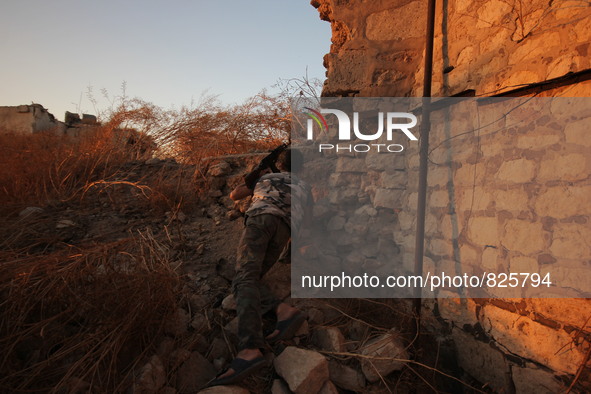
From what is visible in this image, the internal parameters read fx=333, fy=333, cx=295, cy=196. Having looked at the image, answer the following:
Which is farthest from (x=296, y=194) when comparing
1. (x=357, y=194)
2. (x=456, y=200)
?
(x=456, y=200)

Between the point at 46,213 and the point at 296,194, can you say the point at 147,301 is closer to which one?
the point at 296,194

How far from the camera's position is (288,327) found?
7.86 feet

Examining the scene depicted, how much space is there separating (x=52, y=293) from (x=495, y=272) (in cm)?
278

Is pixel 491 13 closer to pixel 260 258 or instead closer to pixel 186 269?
pixel 260 258

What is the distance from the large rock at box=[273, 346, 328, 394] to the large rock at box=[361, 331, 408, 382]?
1.11ft

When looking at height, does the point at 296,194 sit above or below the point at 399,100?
below

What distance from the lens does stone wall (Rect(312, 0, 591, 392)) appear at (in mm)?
1773

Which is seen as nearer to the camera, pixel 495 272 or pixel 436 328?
pixel 495 272

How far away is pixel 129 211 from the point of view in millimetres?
3973

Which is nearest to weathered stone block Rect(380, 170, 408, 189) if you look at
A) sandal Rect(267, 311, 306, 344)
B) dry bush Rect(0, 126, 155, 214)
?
→ sandal Rect(267, 311, 306, 344)

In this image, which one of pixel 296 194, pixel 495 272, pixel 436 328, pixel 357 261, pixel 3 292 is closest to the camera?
pixel 3 292

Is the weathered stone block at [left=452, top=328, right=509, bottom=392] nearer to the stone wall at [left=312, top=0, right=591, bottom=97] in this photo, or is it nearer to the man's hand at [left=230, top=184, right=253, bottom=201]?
the stone wall at [left=312, top=0, right=591, bottom=97]

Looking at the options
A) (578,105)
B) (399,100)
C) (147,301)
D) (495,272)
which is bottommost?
(147,301)

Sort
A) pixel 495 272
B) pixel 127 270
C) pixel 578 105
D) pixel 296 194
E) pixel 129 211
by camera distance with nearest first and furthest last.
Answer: pixel 578 105 < pixel 495 272 < pixel 127 270 < pixel 296 194 < pixel 129 211
